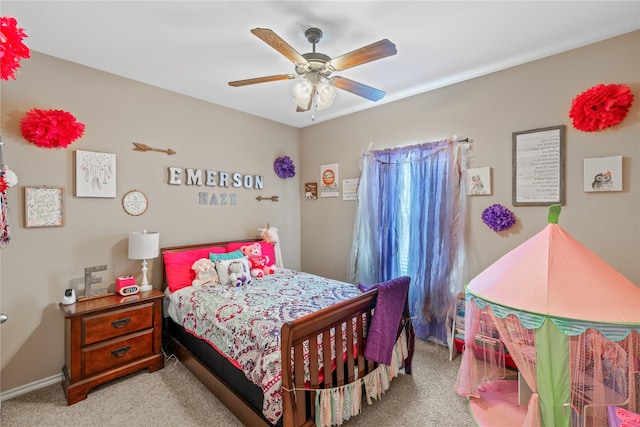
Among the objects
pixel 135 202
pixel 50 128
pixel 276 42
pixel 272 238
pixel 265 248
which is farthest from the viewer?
pixel 272 238

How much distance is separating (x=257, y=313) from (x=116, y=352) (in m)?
1.28

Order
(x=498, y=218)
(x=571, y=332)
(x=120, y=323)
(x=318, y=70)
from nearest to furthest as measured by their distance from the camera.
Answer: (x=571, y=332) → (x=318, y=70) → (x=120, y=323) → (x=498, y=218)

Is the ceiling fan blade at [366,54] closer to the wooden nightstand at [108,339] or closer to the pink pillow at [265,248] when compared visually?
the pink pillow at [265,248]

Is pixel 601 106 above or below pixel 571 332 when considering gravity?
above

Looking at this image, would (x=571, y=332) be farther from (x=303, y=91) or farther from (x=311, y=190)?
(x=311, y=190)

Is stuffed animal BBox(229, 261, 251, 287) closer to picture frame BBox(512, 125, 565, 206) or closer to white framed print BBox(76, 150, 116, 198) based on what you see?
white framed print BBox(76, 150, 116, 198)

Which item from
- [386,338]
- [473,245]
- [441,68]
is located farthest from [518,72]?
[386,338]

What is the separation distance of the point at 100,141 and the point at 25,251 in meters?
1.07

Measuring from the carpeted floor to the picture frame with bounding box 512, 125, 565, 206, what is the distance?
1.69 m

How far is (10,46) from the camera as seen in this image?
107 centimetres

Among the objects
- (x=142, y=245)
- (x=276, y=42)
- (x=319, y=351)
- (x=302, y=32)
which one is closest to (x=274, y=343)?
(x=319, y=351)

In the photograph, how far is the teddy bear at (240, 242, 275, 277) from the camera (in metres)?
3.15

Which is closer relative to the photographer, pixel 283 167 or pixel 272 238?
pixel 272 238

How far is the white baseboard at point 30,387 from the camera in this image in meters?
2.18
